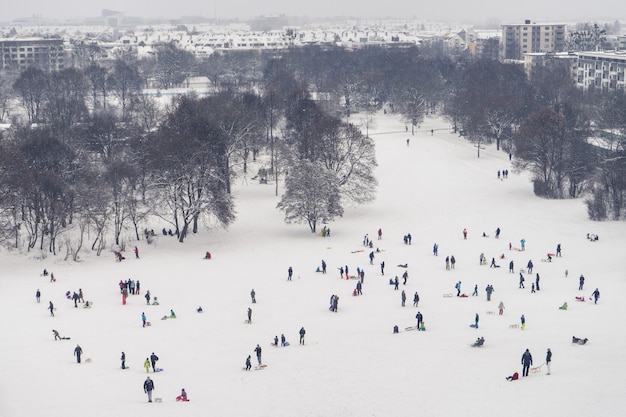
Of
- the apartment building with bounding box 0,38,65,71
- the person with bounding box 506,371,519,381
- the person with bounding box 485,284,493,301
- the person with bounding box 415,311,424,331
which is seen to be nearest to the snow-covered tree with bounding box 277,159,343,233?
the person with bounding box 485,284,493,301

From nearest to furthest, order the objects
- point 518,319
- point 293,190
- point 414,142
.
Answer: point 518,319 < point 293,190 < point 414,142

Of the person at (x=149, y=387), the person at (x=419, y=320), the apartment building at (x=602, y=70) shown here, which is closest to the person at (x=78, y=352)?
the person at (x=149, y=387)

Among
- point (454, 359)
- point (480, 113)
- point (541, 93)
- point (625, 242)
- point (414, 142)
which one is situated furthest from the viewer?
point (541, 93)

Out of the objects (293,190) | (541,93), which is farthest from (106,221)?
(541,93)

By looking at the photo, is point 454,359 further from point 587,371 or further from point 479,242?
point 479,242

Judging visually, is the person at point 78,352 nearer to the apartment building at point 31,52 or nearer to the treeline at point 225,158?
the treeline at point 225,158

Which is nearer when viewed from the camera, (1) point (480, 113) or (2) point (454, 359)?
(2) point (454, 359)

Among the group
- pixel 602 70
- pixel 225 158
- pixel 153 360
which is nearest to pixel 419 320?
pixel 153 360

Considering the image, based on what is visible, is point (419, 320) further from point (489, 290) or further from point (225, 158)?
point (225, 158)
